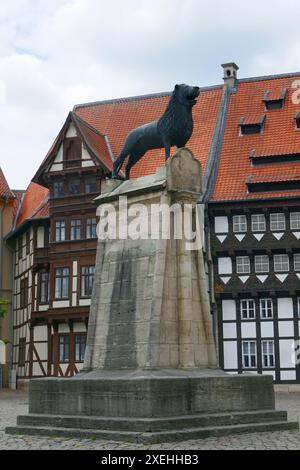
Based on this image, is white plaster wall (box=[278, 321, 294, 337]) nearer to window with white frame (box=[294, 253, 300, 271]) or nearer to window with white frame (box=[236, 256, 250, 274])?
window with white frame (box=[294, 253, 300, 271])

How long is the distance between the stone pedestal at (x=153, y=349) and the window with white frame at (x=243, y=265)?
19.3 meters

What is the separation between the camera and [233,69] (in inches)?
1576

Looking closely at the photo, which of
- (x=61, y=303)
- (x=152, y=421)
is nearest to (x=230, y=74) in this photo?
(x=61, y=303)

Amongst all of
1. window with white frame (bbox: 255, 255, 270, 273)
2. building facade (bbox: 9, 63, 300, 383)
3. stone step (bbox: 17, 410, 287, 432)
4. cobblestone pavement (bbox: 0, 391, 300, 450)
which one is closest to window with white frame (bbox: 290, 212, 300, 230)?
building facade (bbox: 9, 63, 300, 383)

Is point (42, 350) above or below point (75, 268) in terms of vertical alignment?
below

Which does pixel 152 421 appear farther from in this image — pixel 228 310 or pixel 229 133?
pixel 229 133

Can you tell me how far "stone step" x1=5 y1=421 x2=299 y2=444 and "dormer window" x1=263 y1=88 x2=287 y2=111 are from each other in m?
25.8

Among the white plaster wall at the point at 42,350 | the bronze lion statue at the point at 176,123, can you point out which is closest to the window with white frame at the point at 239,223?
the white plaster wall at the point at 42,350

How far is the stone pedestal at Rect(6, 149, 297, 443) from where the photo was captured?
12.3 meters

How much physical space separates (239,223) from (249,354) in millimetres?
5594

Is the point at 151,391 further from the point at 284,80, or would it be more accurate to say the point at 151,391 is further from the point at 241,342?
the point at 284,80

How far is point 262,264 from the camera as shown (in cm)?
3334
